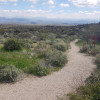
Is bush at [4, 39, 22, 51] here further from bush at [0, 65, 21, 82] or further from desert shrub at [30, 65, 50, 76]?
bush at [0, 65, 21, 82]

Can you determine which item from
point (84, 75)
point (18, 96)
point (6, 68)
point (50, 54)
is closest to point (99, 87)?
point (18, 96)

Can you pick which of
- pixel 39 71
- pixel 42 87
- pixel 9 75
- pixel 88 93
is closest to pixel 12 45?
pixel 39 71

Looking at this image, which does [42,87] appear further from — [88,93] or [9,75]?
[88,93]

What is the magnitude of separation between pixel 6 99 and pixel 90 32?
30029 mm

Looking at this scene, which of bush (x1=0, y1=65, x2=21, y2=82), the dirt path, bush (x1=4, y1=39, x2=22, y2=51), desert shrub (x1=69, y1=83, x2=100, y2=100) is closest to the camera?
desert shrub (x1=69, y1=83, x2=100, y2=100)

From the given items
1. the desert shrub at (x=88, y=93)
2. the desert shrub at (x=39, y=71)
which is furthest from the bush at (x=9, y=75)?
the desert shrub at (x=88, y=93)

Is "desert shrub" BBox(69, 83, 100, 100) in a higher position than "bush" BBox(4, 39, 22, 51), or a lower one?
lower

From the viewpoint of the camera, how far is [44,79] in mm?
10266

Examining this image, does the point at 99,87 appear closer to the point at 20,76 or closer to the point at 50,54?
the point at 20,76

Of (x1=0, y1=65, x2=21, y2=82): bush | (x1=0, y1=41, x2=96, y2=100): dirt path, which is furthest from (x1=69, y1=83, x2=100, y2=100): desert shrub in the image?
(x1=0, y1=65, x2=21, y2=82): bush

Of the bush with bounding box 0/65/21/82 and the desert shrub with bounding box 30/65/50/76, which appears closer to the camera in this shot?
the bush with bounding box 0/65/21/82

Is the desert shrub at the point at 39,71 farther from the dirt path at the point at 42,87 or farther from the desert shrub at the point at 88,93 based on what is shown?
the desert shrub at the point at 88,93

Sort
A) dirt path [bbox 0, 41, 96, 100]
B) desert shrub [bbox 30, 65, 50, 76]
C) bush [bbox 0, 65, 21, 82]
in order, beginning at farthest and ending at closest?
desert shrub [bbox 30, 65, 50, 76] → bush [bbox 0, 65, 21, 82] → dirt path [bbox 0, 41, 96, 100]

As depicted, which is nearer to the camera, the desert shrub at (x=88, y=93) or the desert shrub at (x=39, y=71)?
the desert shrub at (x=88, y=93)
